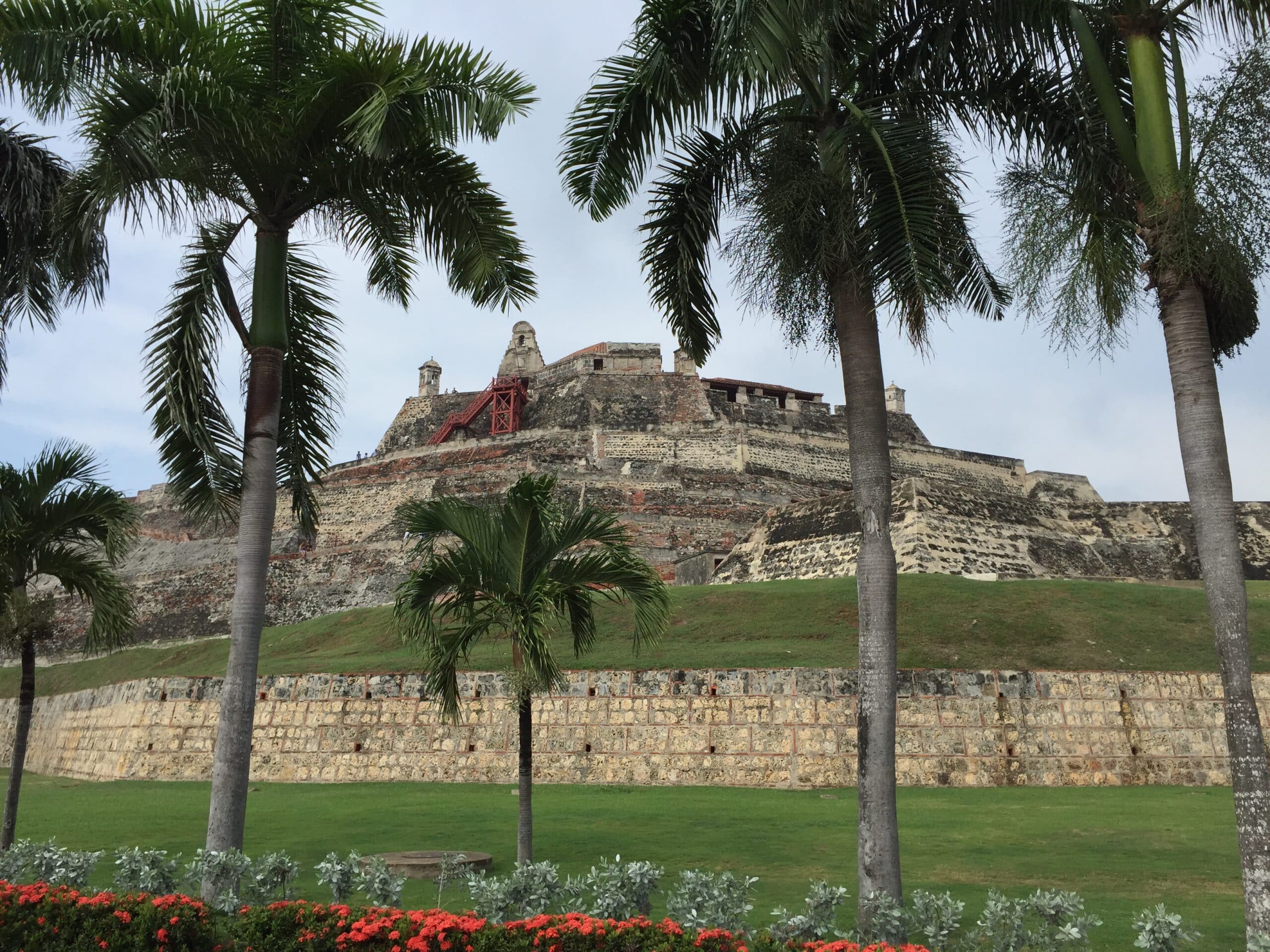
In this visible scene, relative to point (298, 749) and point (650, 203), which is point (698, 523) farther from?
point (650, 203)

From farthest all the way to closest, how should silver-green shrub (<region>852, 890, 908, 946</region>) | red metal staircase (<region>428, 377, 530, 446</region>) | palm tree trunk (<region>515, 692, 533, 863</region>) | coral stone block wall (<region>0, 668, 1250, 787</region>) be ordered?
1. red metal staircase (<region>428, 377, 530, 446</region>)
2. coral stone block wall (<region>0, 668, 1250, 787</region>)
3. palm tree trunk (<region>515, 692, 533, 863</region>)
4. silver-green shrub (<region>852, 890, 908, 946</region>)

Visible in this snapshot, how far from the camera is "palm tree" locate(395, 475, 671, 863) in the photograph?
29.2ft

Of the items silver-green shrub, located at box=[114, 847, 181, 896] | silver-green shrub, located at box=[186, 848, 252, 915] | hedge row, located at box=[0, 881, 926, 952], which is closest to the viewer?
hedge row, located at box=[0, 881, 926, 952]

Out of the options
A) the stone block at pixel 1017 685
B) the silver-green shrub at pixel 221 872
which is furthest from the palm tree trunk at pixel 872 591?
the stone block at pixel 1017 685

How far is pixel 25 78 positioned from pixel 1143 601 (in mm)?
19417

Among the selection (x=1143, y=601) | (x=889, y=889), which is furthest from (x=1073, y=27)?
(x=1143, y=601)

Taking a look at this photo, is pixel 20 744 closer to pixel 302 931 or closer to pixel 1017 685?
pixel 302 931

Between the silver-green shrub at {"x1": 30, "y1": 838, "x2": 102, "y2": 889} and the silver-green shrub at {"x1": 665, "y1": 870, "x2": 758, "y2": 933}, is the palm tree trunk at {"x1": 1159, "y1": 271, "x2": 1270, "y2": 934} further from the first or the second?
the silver-green shrub at {"x1": 30, "y1": 838, "x2": 102, "y2": 889}

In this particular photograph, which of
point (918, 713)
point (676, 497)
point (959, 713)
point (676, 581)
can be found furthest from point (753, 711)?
point (676, 497)

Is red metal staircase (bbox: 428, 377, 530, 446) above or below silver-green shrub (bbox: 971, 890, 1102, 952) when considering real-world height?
above

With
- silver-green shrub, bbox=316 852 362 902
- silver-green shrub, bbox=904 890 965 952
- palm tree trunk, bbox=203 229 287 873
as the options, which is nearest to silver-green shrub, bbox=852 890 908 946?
silver-green shrub, bbox=904 890 965 952

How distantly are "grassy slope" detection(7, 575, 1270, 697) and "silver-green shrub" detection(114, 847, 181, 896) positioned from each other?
8.77 metres

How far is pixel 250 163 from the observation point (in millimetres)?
7930

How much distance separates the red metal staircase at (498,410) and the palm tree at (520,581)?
37.8 metres
